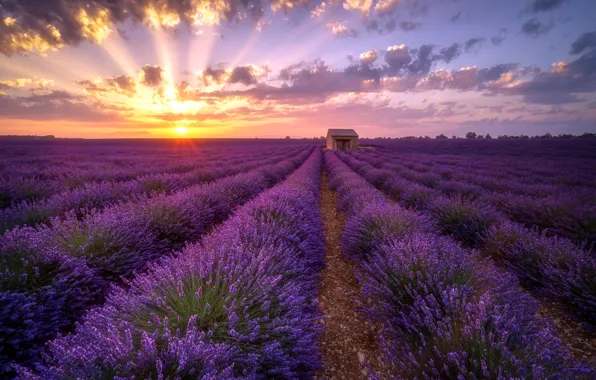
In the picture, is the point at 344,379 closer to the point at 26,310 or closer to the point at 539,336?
the point at 539,336

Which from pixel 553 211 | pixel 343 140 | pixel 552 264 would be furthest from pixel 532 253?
pixel 343 140

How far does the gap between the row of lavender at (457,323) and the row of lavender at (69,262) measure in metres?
2.16

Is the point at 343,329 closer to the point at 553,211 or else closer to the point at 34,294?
the point at 34,294

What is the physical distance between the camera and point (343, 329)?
263cm

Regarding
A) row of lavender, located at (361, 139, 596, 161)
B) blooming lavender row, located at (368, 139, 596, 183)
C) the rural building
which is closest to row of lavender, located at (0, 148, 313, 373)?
blooming lavender row, located at (368, 139, 596, 183)

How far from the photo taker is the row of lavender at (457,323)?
1.46 metres

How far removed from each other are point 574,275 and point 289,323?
125 inches

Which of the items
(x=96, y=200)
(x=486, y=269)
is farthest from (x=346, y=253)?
(x=96, y=200)

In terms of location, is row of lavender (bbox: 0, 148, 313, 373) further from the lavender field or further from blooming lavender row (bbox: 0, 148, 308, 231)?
blooming lavender row (bbox: 0, 148, 308, 231)

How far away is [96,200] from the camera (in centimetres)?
522

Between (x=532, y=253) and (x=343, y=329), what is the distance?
2761mm

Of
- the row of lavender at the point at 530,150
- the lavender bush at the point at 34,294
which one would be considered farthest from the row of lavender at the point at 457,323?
the row of lavender at the point at 530,150

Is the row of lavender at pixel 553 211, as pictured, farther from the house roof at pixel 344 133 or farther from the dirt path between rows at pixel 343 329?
the house roof at pixel 344 133

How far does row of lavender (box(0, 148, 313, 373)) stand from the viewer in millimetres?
1874
